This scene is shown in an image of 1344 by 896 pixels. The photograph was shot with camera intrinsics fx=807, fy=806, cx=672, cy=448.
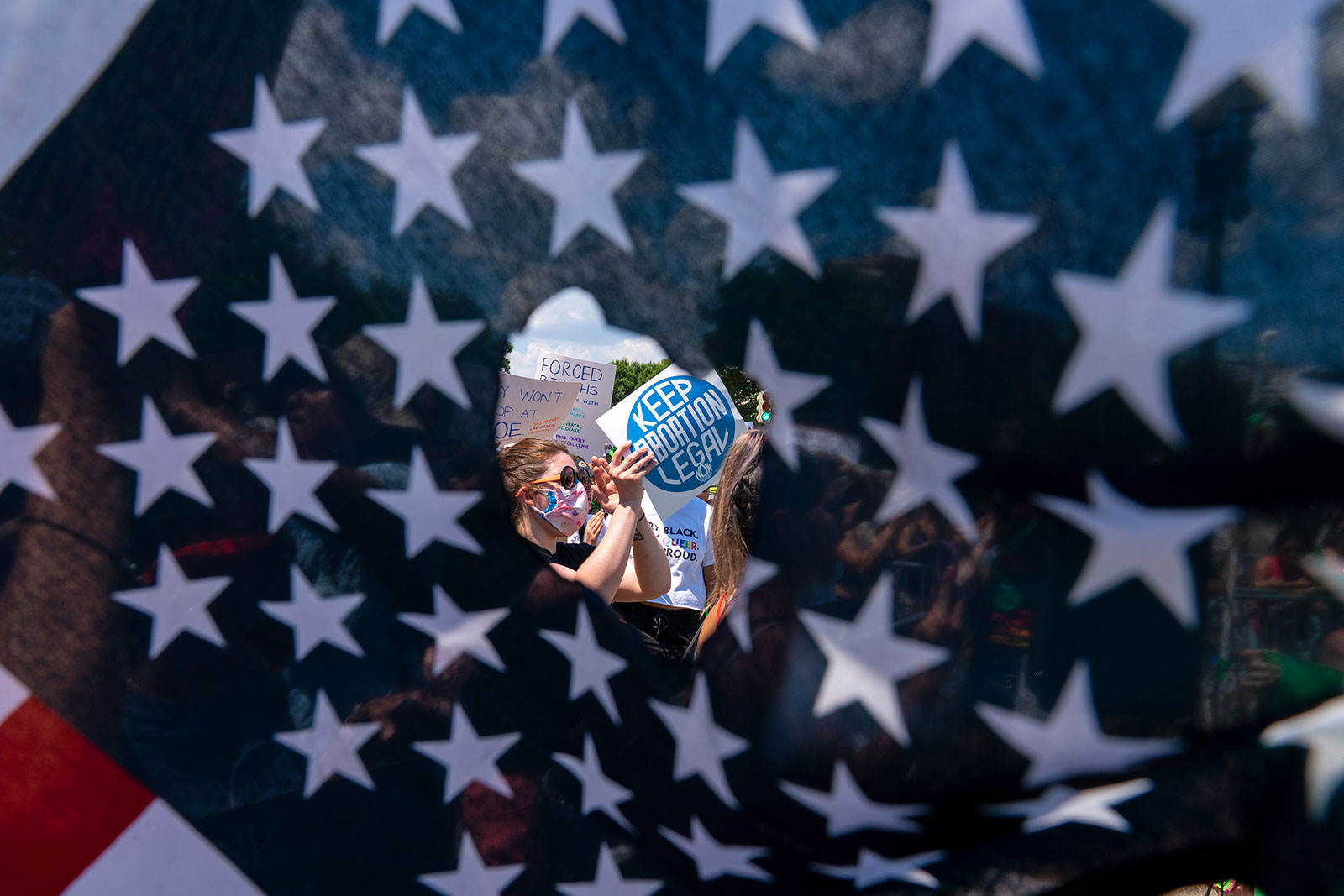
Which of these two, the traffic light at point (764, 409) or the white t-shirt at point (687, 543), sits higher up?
the traffic light at point (764, 409)

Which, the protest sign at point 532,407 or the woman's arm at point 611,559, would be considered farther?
the protest sign at point 532,407

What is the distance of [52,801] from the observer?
1.45 m

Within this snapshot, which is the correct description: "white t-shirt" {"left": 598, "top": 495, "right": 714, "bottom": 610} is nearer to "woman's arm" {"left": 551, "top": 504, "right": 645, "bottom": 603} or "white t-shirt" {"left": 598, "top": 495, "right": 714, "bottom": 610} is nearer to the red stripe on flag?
"woman's arm" {"left": 551, "top": 504, "right": 645, "bottom": 603}

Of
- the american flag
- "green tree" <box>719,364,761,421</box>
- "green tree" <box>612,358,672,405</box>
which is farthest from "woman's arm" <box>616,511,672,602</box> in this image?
"green tree" <box>612,358,672,405</box>

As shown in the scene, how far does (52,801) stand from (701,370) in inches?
55.1

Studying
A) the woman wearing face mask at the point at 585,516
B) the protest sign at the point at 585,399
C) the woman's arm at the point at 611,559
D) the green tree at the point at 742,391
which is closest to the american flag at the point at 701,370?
→ the woman wearing face mask at the point at 585,516

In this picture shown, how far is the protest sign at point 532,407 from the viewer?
4844 mm

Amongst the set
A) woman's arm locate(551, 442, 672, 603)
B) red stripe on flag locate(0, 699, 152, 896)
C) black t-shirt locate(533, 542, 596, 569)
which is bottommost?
black t-shirt locate(533, 542, 596, 569)

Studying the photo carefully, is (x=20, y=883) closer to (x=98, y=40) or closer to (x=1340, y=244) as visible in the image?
(x=98, y=40)

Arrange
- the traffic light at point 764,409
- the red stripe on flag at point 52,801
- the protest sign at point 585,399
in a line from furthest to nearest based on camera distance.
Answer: the protest sign at point 585,399, the red stripe on flag at point 52,801, the traffic light at point 764,409

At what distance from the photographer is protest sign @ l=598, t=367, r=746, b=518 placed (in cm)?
372

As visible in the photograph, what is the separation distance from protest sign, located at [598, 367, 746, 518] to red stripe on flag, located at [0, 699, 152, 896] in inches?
94.8

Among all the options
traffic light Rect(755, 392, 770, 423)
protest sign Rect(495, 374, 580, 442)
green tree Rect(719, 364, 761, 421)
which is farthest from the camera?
green tree Rect(719, 364, 761, 421)

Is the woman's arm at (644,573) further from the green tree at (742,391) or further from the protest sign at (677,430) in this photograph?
the green tree at (742,391)
